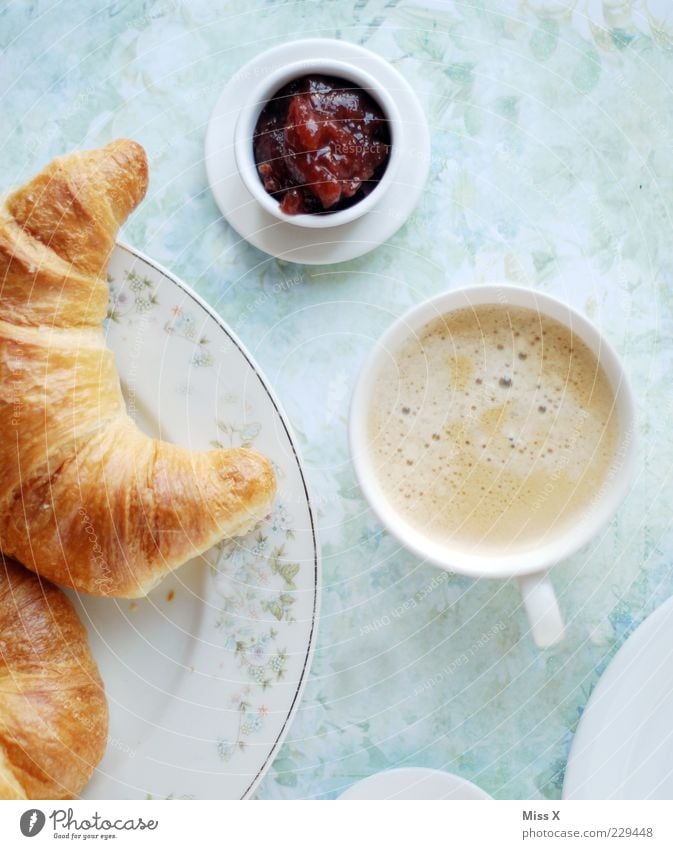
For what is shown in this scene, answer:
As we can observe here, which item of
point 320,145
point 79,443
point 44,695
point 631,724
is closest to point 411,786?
point 631,724

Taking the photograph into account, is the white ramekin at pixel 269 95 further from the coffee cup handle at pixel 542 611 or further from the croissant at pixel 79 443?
the coffee cup handle at pixel 542 611

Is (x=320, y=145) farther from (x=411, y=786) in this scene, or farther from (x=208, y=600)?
(x=411, y=786)

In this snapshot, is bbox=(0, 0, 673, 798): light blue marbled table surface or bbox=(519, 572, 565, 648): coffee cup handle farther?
bbox=(0, 0, 673, 798): light blue marbled table surface

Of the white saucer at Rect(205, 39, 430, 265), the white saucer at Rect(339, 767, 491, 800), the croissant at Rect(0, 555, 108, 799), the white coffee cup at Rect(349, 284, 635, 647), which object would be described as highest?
the white saucer at Rect(205, 39, 430, 265)

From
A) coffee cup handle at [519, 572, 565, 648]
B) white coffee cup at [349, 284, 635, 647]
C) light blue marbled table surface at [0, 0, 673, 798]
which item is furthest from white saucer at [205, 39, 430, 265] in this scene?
coffee cup handle at [519, 572, 565, 648]

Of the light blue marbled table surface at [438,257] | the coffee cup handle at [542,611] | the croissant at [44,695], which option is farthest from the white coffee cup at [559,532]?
the croissant at [44,695]

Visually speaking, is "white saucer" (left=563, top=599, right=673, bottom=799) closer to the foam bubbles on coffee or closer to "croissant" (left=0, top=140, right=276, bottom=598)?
the foam bubbles on coffee
